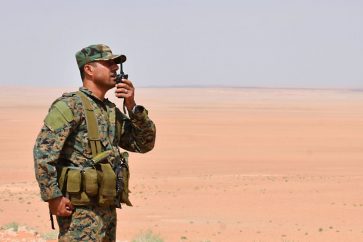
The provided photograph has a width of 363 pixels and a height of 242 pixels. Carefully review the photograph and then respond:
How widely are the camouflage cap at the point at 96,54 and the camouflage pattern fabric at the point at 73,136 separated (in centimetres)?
18

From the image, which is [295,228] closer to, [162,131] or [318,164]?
[318,164]

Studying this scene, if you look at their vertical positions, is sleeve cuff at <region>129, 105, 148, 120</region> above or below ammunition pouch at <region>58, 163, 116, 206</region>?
above

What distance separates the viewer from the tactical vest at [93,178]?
423cm

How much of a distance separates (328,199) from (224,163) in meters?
10.9

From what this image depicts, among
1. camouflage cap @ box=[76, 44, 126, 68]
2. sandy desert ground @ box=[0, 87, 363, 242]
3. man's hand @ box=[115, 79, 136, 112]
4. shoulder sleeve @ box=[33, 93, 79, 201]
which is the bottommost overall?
sandy desert ground @ box=[0, 87, 363, 242]

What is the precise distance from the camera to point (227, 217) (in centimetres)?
1617

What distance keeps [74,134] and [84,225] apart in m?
0.49

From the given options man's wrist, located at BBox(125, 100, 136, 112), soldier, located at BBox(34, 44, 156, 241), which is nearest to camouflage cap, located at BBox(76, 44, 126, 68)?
soldier, located at BBox(34, 44, 156, 241)

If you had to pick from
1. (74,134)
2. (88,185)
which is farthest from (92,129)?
(88,185)

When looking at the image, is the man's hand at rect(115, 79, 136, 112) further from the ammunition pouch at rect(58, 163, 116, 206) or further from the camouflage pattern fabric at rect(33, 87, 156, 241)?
the ammunition pouch at rect(58, 163, 116, 206)

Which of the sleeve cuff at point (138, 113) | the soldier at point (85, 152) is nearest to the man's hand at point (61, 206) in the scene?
the soldier at point (85, 152)

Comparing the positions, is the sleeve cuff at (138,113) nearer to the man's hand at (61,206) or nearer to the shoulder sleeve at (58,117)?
the shoulder sleeve at (58,117)

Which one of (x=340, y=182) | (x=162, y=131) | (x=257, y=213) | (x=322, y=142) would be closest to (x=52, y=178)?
(x=257, y=213)

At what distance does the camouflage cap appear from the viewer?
4438mm
